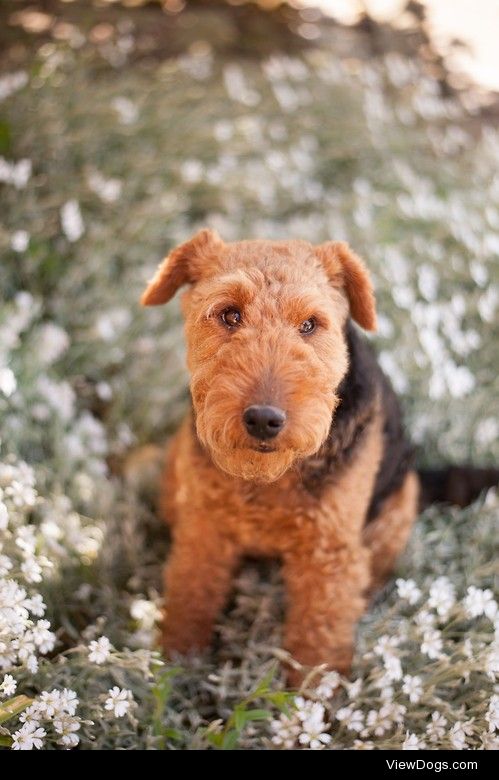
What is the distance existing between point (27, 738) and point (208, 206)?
3.10m

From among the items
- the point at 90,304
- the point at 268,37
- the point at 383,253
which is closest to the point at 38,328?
the point at 90,304

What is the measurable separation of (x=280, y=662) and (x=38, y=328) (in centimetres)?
186

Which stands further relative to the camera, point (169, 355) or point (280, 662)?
point (169, 355)

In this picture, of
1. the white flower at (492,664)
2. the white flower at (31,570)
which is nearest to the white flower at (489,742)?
the white flower at (492,664)

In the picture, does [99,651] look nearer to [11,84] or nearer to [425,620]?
[425,620]

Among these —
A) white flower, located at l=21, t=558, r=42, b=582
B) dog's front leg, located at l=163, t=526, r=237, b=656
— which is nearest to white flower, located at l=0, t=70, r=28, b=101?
dog's front leg, located at l=163, t=526, r=237, b=656

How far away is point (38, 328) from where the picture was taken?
3.35 m

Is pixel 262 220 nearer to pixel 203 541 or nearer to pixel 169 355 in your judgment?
pixel 169 355

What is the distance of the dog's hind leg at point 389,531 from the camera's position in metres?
2.82

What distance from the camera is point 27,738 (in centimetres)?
191

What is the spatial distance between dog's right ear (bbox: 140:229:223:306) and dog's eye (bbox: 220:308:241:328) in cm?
29

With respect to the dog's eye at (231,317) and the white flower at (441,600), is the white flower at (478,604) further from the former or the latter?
the dog's eye at (231,317)

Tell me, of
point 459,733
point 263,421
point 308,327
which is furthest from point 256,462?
point 459,733

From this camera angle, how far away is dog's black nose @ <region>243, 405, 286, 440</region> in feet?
6.12
